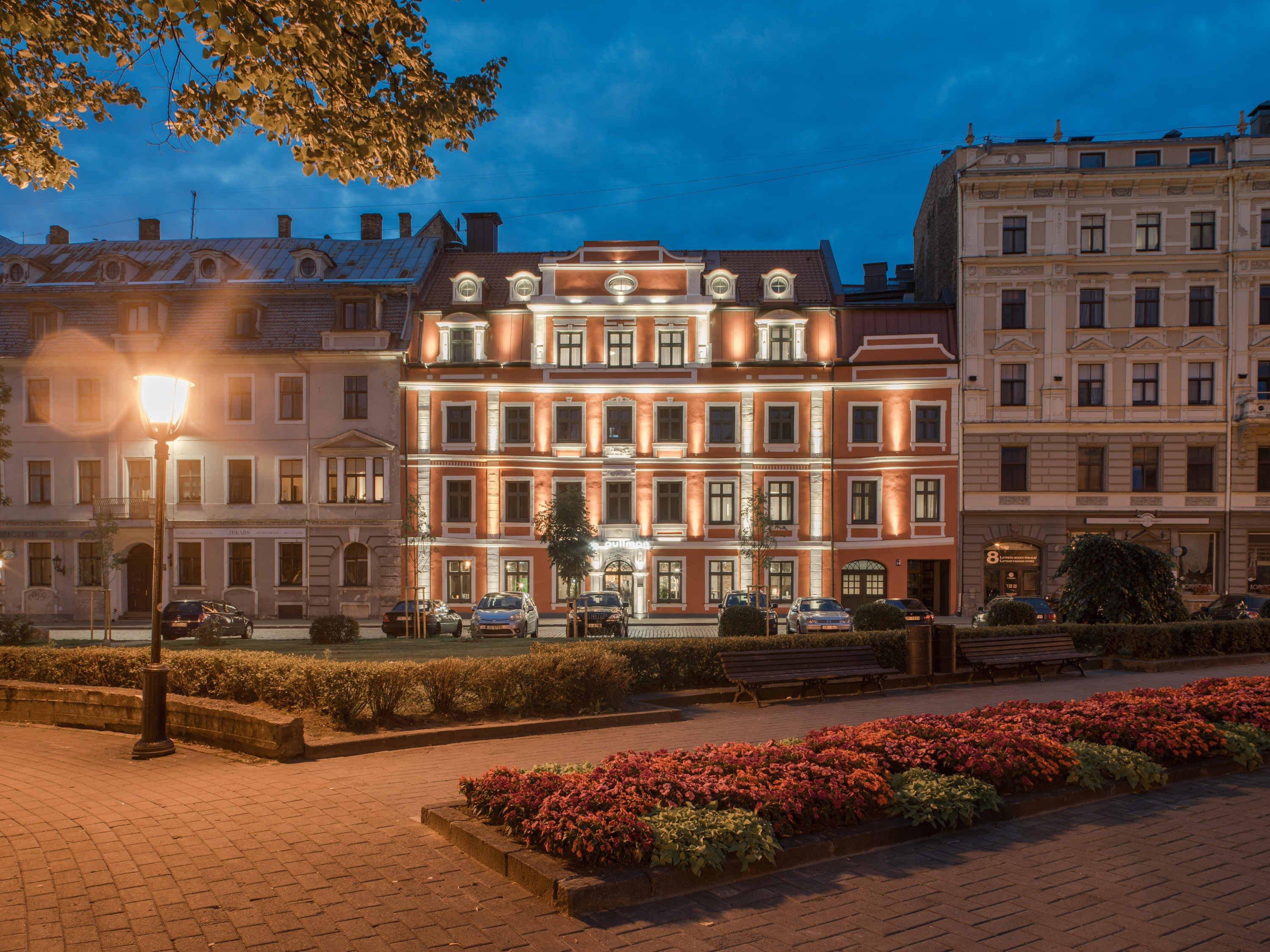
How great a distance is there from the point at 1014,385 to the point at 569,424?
64.0 ft

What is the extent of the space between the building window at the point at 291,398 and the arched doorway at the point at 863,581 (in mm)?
24528

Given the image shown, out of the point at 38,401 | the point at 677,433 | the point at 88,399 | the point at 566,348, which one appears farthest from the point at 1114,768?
the point at 38,401

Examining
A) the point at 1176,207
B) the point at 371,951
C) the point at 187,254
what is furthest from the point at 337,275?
the point at 371,951

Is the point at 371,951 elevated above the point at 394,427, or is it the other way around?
the point at 394,427

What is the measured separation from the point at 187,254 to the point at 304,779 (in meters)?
40.7

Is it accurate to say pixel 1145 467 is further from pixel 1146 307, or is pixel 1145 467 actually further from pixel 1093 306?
pixel 1093 306

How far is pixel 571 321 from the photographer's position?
38.4 meters

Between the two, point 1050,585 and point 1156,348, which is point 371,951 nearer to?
point 1050,585

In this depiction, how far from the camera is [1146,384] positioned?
3794cm

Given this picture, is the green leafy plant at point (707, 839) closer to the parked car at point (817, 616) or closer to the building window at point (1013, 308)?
the parked car at point (817, 616)

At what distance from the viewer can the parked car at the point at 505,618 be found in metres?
28.2

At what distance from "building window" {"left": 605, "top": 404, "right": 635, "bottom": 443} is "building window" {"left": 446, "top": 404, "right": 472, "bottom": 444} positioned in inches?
234

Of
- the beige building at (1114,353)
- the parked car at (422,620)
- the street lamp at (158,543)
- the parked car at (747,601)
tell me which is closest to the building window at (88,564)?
the parked car at (422,620)

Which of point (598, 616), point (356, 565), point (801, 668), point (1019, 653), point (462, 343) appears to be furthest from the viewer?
point (462, 343)
